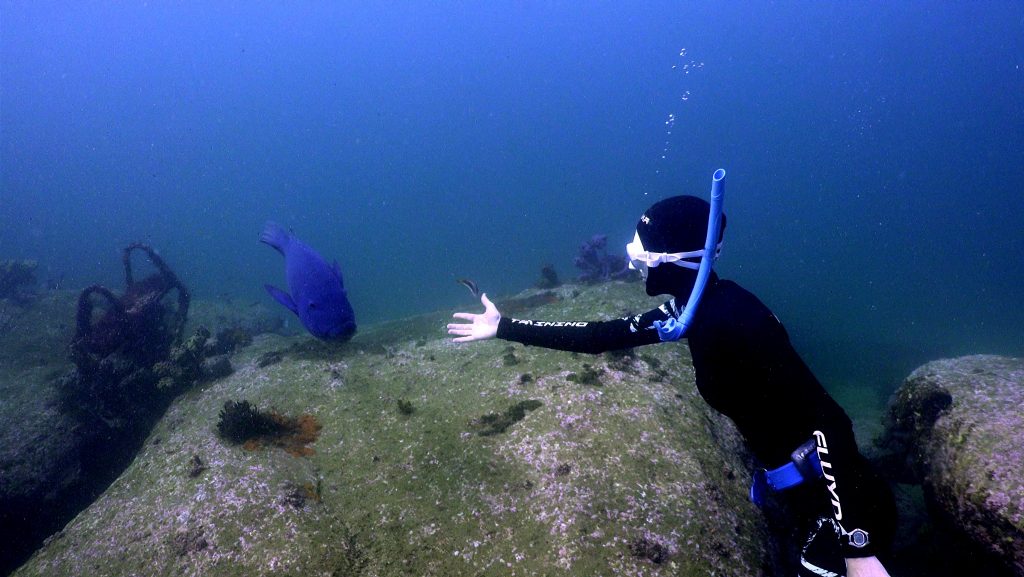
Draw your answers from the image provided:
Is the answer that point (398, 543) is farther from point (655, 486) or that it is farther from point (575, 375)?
point (575, 375)

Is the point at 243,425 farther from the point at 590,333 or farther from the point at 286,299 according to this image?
the point at 590,333

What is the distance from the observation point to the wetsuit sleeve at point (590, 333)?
12.1 ft

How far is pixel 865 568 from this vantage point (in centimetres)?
241

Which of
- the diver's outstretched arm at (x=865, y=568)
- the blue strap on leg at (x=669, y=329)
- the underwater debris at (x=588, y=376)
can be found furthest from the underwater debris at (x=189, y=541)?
the diver's outstretched arm at (x=865, y=568)

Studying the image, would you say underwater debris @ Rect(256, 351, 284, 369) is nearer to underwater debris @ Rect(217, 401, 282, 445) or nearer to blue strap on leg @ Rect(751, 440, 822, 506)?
underwater debris @ Rect(217, 401, 282, 445)

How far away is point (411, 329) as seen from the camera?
41.4 feet

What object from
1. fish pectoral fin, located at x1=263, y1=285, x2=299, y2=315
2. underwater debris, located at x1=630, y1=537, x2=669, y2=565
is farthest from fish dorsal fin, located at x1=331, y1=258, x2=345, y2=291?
underwater debris, located at x1=630, y1=537, x2=669, y2=565

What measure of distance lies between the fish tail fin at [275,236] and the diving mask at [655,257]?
12.8 ft

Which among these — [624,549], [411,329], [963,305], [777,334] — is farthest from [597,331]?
[963,305]

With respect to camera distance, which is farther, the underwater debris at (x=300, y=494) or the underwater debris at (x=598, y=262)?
the underwater debris at (x=598, y=262)

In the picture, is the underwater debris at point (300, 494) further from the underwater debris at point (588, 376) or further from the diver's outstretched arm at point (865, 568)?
the diver's outstretched arm at point (865, 568)

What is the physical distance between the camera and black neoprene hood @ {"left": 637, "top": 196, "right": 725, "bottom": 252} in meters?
3.19

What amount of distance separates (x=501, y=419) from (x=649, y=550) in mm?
2481

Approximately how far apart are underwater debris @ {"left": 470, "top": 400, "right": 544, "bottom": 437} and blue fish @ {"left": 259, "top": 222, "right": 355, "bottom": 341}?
234cm
